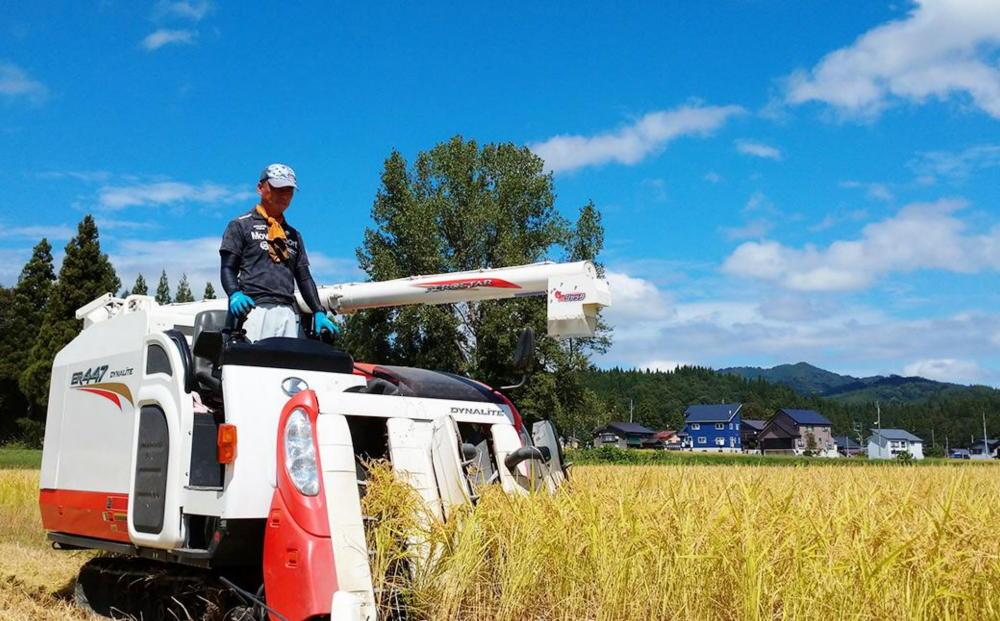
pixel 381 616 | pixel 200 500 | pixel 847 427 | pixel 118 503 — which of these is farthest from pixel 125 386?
pixel 847 427

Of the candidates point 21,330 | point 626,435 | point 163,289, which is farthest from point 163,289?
point 626,435

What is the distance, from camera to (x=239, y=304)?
5688mm

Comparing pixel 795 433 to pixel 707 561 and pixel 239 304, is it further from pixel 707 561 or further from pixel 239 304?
pixel 707 561

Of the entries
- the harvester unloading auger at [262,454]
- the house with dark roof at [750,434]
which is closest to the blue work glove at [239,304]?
the harvester unloading auger at [262,454]

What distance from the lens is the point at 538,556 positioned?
430 cm

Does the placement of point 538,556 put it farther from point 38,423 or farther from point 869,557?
point 38,423

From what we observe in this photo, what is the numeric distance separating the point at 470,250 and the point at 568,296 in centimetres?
3171

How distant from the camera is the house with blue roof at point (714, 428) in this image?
14575 cm

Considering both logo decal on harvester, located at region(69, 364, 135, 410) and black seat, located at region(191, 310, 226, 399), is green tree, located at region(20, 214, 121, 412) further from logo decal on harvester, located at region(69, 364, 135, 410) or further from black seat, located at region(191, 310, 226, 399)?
black seat, located at region(191, 310, 226, 399)

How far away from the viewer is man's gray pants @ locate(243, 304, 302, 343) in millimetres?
6020

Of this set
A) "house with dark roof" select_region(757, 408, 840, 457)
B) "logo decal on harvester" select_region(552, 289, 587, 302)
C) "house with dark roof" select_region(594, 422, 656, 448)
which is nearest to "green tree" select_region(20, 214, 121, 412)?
"logo decal on harvester" select_region(552, 289, 587, 302)

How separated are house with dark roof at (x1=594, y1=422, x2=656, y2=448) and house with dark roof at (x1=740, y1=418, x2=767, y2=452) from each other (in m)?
18.2

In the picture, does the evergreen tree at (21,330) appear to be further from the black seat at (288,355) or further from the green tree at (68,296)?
the black seat at (288,355)

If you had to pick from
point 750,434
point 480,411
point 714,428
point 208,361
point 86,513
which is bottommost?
point 750,434
